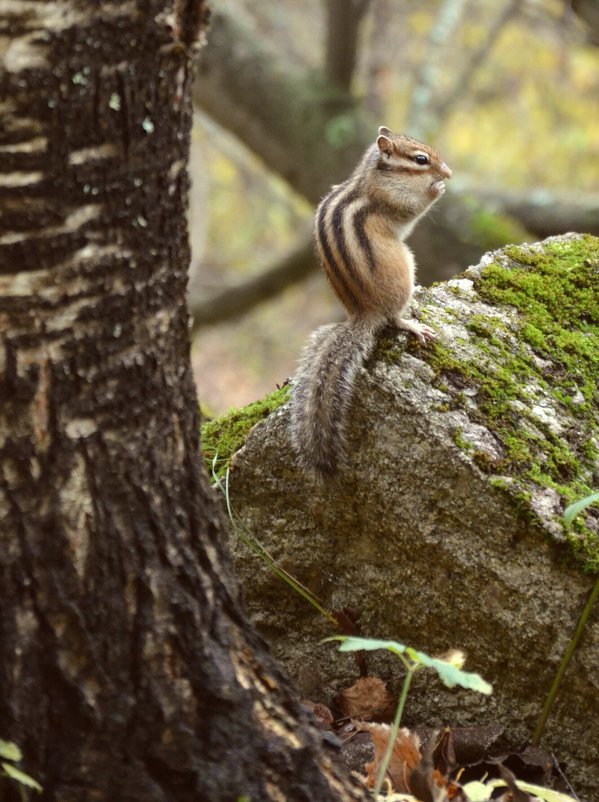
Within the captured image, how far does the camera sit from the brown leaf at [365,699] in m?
2.96

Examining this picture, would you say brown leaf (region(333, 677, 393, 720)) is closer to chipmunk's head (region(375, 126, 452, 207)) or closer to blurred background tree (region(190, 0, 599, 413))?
chipmunk's head (region(375, 126, 452, 207))

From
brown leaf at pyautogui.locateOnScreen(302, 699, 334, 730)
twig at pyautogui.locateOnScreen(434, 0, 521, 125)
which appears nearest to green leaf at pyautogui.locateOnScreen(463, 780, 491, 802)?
brown leaf at pyautogui.locateOnScreen(302, 699, 334, 730)

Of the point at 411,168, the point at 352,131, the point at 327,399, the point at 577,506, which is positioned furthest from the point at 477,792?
the point at 352,131

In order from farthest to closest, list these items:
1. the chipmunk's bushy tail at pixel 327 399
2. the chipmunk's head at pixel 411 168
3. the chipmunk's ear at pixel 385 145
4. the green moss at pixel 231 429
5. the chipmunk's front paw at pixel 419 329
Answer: the chipmunk's ear at pixel 385 145 < the chipmunk's head at pixel 411 168 < the green moss at pixel 231 429 < the chipmunk's front paw at pixel 419 329 < the chipmunk's bushy tail at pixel 327 399

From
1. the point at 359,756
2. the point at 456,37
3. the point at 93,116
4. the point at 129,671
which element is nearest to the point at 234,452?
the point at 359,756

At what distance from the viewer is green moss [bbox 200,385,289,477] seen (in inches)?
135

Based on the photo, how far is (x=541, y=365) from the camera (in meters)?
3.23

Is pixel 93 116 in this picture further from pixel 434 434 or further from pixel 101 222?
pixel 434 434

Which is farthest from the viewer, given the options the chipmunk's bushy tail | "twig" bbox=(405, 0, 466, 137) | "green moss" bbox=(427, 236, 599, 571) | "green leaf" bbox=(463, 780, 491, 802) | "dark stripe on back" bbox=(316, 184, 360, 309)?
"twig" bbox=(405, 0, 466, 137)

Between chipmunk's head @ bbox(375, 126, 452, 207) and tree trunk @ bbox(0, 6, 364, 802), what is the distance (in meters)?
2.35

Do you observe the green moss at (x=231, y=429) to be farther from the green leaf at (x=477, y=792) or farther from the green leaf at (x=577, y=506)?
the green leaf at (x=477, y=792)

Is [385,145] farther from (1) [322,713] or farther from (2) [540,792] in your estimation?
(2) [540,792]

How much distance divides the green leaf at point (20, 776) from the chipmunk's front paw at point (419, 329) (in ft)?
5.73

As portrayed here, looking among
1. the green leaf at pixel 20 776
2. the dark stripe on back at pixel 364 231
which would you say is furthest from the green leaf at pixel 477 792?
the dark stripe on back at pixel 364 231
